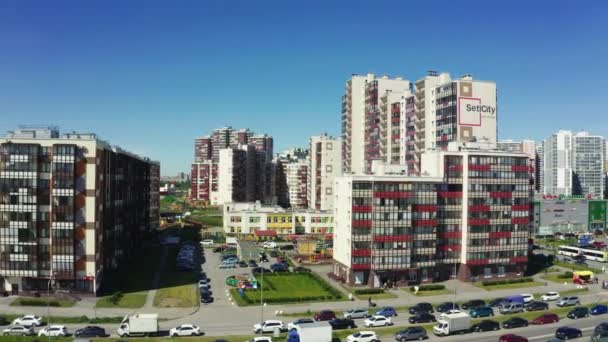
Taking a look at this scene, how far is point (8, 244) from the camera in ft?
270

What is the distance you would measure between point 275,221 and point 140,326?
103983mm

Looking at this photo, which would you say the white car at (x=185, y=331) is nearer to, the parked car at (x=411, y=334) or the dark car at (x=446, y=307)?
the parked car at (x=411, y=334)

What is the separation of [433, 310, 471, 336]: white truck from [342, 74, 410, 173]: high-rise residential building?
90362 millimetres

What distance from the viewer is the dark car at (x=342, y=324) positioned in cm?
7094

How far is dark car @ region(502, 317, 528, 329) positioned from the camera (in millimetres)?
71125

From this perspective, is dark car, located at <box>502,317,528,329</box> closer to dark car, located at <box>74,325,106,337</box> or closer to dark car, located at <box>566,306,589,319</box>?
dark car, located at <box>566,306,589,319</box>

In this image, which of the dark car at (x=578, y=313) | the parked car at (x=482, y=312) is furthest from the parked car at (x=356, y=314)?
the dark car at (x=578, y=313)

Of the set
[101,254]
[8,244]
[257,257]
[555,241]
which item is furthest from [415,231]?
[555,241]

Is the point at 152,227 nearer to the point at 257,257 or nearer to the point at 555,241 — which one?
the point at 257,257

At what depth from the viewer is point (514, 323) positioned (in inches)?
2803

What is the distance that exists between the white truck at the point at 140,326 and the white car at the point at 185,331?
2249 mm

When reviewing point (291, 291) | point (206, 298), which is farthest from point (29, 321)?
point (291, 291)

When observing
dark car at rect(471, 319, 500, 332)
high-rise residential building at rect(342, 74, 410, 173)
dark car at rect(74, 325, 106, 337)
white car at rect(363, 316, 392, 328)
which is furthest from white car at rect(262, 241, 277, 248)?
dark car at rect(471, 319, 500, 332)

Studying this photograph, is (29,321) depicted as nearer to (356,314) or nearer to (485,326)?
(356,314)
